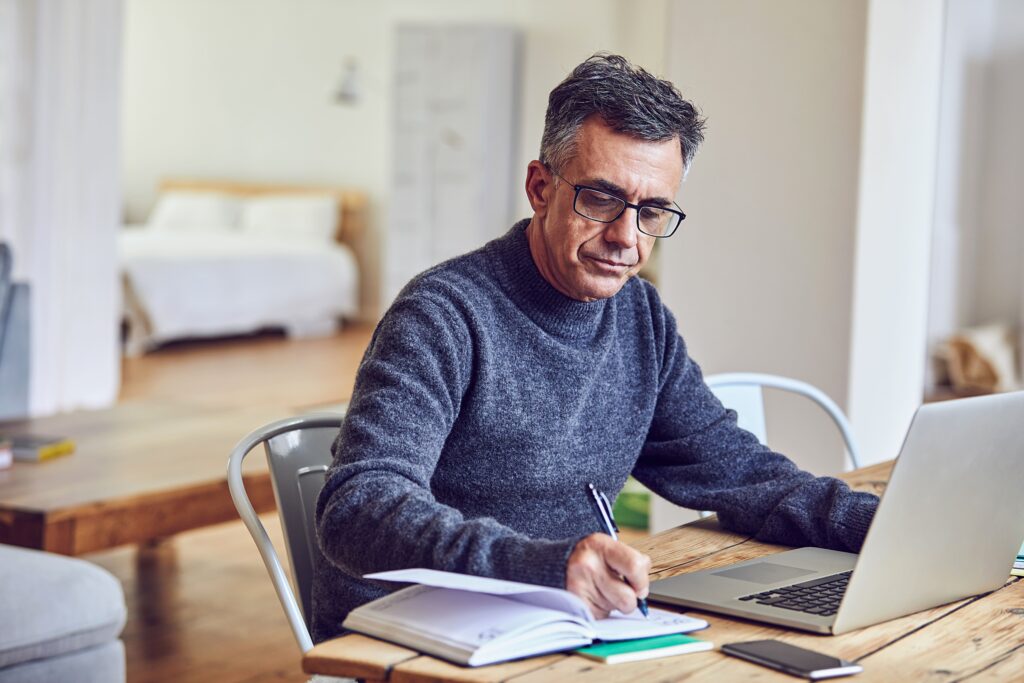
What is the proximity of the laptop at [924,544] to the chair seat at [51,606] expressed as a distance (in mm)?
1195

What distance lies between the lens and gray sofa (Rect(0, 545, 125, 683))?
203cm

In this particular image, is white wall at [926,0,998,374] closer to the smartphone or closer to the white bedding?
the white bedding

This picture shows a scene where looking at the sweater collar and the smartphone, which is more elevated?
the sweater collar

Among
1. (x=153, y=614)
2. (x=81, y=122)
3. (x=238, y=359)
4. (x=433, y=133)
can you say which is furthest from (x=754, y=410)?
(x=433, y=133)

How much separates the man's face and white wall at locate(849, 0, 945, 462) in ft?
4.61

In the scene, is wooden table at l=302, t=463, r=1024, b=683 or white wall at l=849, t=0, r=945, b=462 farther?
white wall at l=849, t=0, r=945, b=462

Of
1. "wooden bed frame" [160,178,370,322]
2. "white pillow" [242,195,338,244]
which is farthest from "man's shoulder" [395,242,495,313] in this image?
"wooden bed frame" [160,178,370,322]

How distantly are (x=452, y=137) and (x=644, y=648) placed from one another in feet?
24.5

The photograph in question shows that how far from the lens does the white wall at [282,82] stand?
845cm

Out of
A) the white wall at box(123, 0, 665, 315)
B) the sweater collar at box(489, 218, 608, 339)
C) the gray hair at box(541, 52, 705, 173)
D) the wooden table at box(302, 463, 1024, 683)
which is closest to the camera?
the wooden table at box(302, 463, 1024, 683)

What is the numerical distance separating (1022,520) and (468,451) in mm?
562

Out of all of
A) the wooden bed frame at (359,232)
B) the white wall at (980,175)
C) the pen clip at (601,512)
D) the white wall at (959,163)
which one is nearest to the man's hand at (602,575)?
the pen clip at (601,512)

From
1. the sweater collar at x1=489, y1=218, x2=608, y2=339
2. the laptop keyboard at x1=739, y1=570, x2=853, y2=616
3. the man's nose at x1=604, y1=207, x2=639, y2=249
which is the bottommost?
the laptop keyboard at x1=739, y1=570, x2=853, y2=616

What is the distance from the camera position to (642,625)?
1076mm
